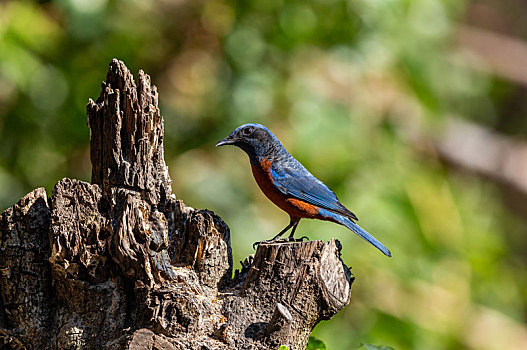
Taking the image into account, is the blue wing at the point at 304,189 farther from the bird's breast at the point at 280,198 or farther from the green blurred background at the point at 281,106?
the green blurred background at the point at 281,106

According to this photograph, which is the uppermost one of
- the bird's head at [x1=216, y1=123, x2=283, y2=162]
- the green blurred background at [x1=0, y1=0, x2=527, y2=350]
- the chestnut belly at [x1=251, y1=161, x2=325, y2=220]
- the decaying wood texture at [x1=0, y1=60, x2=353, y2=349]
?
the green blurred background at [x1=0, y1=0, x2=527, y2=350]

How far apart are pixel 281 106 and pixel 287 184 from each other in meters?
1.95

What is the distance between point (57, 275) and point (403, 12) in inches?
157

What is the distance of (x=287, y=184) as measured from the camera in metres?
3.64

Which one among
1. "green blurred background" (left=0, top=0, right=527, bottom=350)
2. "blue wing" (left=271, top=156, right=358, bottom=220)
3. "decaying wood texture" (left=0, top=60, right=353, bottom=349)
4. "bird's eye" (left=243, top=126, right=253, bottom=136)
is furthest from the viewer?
"green blurred background" (left=0, top=0, right=527, bottom=350)

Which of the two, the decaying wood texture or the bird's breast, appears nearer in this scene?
the decaying wood texture

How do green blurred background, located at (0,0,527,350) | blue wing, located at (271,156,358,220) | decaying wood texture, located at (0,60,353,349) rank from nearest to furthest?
decaying wood texture, located at (0,60,353,349) < blue wing, located at (271,156,358,220) < green blurred background, located at (0,0,527,350)

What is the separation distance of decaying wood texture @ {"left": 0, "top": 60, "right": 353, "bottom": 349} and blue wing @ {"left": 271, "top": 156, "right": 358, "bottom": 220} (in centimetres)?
97

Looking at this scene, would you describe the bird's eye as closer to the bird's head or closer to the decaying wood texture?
the bird's head

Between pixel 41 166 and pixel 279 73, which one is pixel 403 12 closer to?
pixel 279 73

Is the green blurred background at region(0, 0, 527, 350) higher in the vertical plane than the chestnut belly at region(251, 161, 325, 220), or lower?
higher

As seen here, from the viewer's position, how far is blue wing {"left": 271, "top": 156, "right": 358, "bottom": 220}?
362cm

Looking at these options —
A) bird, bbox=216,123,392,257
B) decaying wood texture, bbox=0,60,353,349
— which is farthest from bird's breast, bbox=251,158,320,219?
decaying wood texture, bbox=0,60,353,349

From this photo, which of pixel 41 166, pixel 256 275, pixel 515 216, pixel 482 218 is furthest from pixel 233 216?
pixel 515 216
